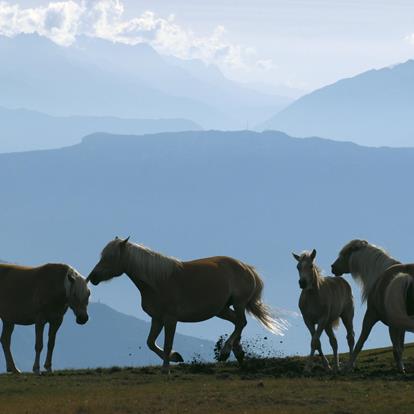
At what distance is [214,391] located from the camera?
65.2 ft

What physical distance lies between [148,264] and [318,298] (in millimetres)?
3803

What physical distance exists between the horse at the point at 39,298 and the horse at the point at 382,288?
20.3 ft

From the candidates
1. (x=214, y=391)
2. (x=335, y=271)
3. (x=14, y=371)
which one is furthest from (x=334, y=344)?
(x=14, y=371)

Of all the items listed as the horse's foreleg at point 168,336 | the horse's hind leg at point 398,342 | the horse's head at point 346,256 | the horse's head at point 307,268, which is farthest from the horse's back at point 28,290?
the horse's hind leg at point 398,342

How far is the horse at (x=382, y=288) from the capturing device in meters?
21.4

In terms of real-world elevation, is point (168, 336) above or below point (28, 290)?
below

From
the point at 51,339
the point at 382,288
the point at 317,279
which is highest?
the point at 317,279

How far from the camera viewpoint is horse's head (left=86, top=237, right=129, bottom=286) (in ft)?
77.0

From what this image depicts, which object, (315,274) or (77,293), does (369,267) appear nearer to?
(315,274)

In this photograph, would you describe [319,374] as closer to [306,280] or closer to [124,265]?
[306,280]

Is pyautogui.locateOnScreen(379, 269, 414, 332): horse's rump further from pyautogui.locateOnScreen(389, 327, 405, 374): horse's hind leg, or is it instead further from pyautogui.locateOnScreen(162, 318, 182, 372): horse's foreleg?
pyautogui.locateOnScreen(162, 318, 182, 372): horse's foreleg

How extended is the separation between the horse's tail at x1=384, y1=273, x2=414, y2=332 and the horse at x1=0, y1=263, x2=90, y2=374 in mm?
7062

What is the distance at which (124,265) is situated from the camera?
2350 cm

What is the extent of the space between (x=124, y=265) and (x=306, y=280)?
161 inches
